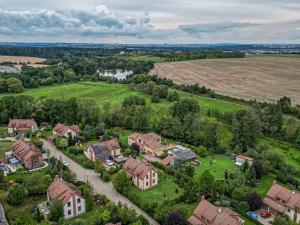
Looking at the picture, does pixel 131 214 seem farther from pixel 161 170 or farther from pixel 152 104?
pixel 152 104

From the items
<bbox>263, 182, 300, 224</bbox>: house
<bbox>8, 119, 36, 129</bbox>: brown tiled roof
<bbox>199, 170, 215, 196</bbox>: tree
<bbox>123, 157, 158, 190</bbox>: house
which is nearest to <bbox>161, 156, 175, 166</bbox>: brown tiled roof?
<bbox>123, 157, 158, 190</bbox>: house

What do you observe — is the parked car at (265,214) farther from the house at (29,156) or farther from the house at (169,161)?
the house at (29,156)

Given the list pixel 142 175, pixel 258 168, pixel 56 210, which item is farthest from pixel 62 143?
pixel 258 168

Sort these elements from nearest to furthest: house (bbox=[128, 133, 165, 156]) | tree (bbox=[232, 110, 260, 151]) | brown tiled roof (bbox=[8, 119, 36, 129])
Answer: house (bbox=[128, 133, 165, 156]) → tree (bbox=[232, 110, 260, 151]) → brown tiled roof (bbox=[8, 119, 36, 129])

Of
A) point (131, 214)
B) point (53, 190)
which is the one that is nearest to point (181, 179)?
point (131, 214)

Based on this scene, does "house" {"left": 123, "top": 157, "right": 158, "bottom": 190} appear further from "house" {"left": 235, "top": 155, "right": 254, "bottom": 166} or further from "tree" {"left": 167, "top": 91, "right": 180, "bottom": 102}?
"tree" {"left": 167, "top": 91, "right": 180, "bottom": 102}

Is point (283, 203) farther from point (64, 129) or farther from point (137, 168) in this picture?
point (64, 129)
